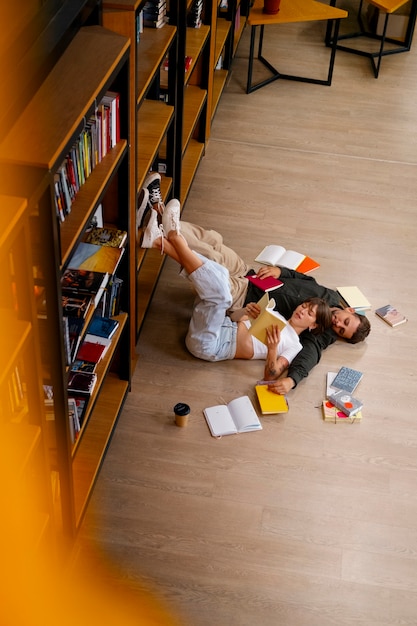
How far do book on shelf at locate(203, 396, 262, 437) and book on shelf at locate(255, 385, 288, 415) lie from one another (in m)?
0.05

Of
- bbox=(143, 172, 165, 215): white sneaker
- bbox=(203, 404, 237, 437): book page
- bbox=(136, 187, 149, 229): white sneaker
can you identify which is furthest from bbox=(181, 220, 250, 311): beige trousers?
bbox=(203, 404, 237, 437): book page

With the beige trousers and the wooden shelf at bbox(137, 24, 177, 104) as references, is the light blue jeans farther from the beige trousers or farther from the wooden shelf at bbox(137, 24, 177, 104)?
the wooden shelf at bbox(137, 24, 177, 104)

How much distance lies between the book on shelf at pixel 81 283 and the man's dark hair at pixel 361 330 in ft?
5.07

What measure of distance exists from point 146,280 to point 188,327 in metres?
0.34

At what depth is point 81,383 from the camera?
121 inches

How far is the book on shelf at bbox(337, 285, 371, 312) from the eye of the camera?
4297 millimetres

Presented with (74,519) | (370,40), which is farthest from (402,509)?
(370,40)

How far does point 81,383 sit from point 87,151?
86 centimetres

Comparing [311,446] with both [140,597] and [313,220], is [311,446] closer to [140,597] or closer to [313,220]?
[140,597]

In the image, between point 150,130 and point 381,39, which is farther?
point 381,39

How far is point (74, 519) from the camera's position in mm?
3000

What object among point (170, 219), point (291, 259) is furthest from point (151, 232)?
point (291, 259)

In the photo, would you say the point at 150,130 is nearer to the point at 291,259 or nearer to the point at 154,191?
the point at 154,191

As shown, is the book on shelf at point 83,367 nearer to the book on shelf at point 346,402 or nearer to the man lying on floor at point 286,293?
the man lying on floor at point 286,293
